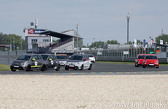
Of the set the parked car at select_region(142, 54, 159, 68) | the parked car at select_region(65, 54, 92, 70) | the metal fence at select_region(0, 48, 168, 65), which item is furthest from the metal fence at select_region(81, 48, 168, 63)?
the parked car at select_region(65, 54, 92, 70)

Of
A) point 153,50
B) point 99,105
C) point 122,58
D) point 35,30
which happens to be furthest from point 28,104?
point 35,30

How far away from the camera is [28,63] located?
2877cm

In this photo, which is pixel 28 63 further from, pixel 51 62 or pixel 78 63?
pixel 78 63

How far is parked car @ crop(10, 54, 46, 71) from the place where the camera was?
2826cm

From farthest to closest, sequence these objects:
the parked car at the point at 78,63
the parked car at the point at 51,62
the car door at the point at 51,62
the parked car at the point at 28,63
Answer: the parked car at the point at 78,63 < the car door at the point at 51,62 < the parked car at the point at 51,62 < the parked car at the point at 28,63

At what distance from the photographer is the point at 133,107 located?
9.72 m

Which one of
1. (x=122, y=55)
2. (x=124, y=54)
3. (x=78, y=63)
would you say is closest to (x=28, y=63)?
(x=78, y=63)

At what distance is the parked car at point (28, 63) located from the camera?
28.3 meters

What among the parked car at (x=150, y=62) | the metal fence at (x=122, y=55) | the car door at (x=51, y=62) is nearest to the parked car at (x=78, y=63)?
the car door at (x=51, y=62)

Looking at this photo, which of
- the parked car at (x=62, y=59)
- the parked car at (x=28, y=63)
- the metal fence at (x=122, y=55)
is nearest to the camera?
the parked car at (x=28, y=63)

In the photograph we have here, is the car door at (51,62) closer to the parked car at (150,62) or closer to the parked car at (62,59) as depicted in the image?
the parked car at (62,59)

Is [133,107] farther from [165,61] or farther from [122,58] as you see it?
[122,58]

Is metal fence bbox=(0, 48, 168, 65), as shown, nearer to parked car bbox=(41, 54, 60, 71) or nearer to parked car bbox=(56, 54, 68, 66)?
parked car bbox=(56, 54, 68, 66)

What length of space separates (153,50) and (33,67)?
31954 millimetres
